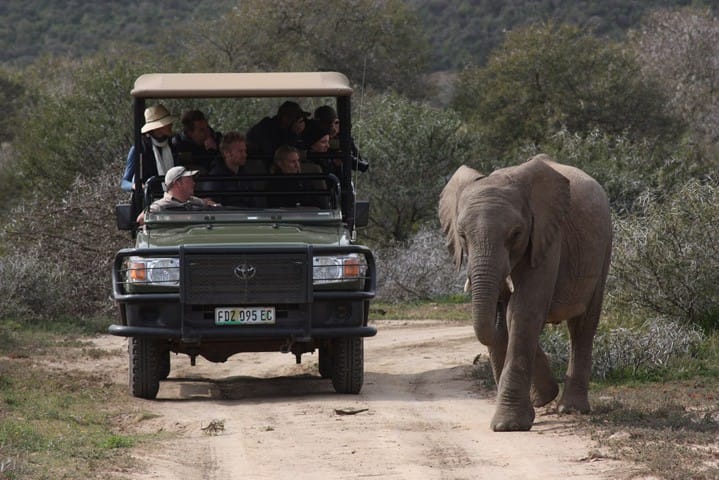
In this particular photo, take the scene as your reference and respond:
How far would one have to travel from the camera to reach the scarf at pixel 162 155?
11.5 meters

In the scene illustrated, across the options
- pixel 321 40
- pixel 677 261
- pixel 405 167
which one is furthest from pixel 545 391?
pixel 321 40

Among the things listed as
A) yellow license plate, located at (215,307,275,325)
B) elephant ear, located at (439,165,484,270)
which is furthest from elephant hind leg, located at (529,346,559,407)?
yellow license plate, located at (215,307,275,325)

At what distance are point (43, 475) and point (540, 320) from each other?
3317 mm

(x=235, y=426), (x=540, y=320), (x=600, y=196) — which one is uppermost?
(x=600, y=196)

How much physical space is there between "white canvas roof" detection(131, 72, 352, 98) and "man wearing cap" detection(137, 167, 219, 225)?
0.65 m

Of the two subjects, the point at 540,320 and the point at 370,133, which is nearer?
the point at 540,320

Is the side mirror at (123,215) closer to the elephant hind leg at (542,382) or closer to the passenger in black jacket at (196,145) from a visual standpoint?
the passenger in black jacket at (196,145)

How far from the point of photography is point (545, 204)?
8.84m

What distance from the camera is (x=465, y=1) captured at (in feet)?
181

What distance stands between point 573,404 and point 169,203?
350 cm

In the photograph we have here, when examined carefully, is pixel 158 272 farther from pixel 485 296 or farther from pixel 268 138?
pixel 485 296

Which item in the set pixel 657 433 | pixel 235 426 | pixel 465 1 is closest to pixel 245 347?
pixel 235 426

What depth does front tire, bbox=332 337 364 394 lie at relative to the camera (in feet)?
34.3

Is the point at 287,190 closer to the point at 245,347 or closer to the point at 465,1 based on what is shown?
the point at 245,347
